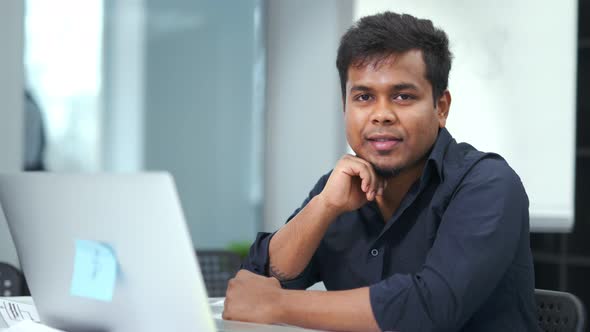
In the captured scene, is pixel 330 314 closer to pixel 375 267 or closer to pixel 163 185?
pixel 375 267

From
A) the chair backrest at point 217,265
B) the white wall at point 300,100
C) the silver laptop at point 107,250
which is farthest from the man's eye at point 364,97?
the white wall at point 300,100

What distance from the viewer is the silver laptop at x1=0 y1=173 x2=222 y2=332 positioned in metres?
1.07

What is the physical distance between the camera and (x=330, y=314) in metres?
1.45

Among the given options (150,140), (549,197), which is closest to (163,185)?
(549,197)

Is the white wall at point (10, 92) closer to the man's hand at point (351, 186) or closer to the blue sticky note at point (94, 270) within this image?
the man's hand at point (351, 186)

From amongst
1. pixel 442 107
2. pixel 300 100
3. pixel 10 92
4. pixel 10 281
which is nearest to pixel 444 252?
pixel 442 107

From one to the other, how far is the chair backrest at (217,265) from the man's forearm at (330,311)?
1141 mm

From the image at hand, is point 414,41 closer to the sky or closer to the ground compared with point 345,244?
closer to the sky

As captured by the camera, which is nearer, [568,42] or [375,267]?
[375,267]

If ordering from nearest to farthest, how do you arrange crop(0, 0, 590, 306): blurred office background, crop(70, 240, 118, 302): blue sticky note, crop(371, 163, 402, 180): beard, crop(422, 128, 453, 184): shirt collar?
crop(70, 240, 118, 302): blue sticky note
crop(422, 128, 453, 184): shirt collar
crop(371, 163, 402, 180): beard
crop(0, 0, 590, 306): blurred office background

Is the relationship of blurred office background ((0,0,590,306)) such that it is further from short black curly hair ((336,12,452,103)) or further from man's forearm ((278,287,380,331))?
man's forearm ((278,287,380,331))

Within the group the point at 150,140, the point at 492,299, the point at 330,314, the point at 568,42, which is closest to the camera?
the point at 330,314

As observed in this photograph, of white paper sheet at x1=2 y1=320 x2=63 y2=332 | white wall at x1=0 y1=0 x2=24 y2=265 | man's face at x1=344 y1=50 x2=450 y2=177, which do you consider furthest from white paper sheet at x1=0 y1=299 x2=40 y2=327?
white wall at x1=0 y1=0 x2=24 y2=265

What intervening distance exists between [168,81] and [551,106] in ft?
6.04
